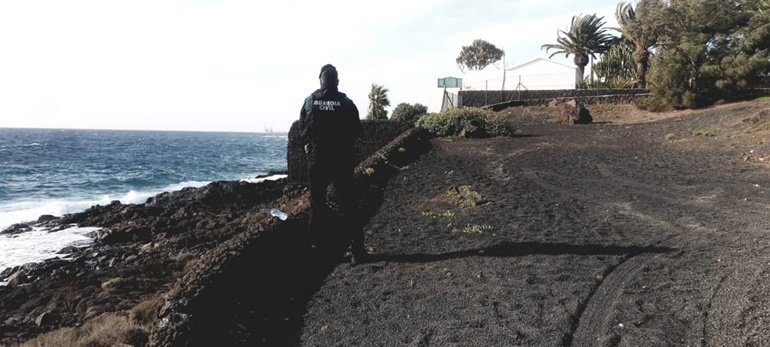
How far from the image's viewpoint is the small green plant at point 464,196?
877cm

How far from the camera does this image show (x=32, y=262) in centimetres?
1093

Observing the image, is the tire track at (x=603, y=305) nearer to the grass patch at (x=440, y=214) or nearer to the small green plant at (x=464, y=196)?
the grass patch at (x=440, y=214)

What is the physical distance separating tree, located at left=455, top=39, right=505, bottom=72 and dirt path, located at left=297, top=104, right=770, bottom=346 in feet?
240

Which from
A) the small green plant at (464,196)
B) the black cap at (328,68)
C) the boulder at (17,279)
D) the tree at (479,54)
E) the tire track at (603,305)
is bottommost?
the boulder at (17,279)

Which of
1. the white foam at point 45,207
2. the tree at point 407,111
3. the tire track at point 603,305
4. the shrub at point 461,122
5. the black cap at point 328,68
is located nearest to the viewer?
the tire track at point 603,305

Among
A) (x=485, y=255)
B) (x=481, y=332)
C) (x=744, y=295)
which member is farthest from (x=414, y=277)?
(x=744, y=295)

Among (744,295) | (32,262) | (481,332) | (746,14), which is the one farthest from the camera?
(746,14)

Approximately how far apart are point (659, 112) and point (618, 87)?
319 inches

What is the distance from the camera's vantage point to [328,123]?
5.66 m

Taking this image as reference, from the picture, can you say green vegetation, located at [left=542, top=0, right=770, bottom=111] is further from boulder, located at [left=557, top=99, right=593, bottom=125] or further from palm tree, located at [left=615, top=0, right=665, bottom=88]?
boulder, located at [left=557, top=99, right=593, bottom=125]

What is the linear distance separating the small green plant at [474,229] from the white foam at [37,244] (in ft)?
27.6

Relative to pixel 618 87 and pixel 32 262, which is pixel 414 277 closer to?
pixel 32 262

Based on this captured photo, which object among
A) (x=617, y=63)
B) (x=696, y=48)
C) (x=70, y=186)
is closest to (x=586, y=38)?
(x=617, y=63)

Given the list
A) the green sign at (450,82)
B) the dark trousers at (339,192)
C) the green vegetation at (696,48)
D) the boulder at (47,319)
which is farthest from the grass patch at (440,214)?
the green sign at (450,82)
